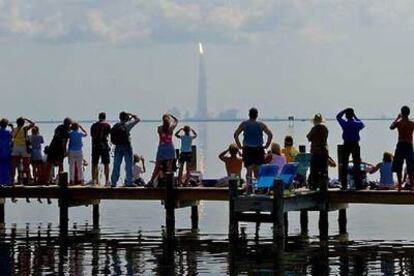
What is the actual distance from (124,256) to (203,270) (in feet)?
10.6

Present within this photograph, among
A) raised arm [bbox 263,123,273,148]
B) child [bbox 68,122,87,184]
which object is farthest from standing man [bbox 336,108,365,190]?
child [bbox 68,122,87,184]

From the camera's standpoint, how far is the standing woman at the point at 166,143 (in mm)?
30375

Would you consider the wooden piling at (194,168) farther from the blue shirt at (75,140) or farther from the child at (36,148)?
the child at (36,148)

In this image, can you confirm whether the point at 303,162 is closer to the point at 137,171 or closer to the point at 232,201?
the point at 232,201

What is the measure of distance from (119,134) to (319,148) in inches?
207

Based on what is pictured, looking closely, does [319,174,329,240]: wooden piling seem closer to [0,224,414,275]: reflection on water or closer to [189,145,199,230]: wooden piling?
[0,224,414,275]: reflection on water

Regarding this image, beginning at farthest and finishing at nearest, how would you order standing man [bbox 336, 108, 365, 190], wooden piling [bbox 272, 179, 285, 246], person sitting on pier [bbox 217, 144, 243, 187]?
person sitting on pier [bbox 217, 144, 243, 187], standing man [bbox 336, 108, 365, 190], wooden piling [bbox 272, 179, 285, 246]

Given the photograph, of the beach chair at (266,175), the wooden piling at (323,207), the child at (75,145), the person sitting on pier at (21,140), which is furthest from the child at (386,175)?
the person sitting on pier at (21,140)

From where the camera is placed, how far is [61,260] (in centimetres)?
2803

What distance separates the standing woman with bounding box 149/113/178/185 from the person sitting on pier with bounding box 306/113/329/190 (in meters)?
3.57

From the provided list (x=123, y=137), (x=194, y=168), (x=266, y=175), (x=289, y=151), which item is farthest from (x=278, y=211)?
(x=194, y=168)

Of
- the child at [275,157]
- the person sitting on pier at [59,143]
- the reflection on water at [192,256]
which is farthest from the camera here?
the person sitting on pier at [59,143]

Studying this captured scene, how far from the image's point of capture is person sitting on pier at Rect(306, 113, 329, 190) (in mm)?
29219

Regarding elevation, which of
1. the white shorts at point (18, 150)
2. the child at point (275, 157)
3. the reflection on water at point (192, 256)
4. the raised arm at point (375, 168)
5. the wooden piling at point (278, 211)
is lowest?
the reflection on water at point (192, 256)
